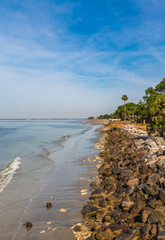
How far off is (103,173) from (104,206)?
448 cm

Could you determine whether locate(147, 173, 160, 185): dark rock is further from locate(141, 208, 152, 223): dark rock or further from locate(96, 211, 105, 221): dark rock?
locate(96, 211, 105, 221): dark rock

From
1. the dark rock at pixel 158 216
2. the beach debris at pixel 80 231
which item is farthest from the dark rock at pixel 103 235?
the dark rock at pixel 158 216

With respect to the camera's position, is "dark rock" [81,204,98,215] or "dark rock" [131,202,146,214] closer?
"dark rock" [131,202,146,214]

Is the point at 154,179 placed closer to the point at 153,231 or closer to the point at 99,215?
the point at 99,215

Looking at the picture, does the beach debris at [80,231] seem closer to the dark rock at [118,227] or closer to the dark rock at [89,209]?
the dark rock at [89,209]

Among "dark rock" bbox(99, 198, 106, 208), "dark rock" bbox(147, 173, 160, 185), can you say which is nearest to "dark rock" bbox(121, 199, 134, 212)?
"dark rock" bbox(99, 198, 106, 208)

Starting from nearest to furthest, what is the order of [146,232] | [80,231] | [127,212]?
1. [146,232]
2. [80,231]
3. [127,212]

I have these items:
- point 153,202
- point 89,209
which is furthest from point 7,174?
point 153,202

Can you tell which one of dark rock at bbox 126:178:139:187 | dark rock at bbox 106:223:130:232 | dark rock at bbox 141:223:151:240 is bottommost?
dark rock at bbox 106:223:130:232

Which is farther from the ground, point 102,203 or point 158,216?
point 158,216

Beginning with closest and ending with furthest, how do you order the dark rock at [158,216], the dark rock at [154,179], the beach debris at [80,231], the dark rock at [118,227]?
the dark rock at [158,216]
the dark rock at [118,227]
the beach debris at [80,231]
the dark rock at [154,179]

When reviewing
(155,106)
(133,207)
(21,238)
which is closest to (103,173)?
(133,207)

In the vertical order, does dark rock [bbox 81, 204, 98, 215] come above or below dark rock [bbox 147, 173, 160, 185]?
below

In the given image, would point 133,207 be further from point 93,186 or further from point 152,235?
point 93,186
